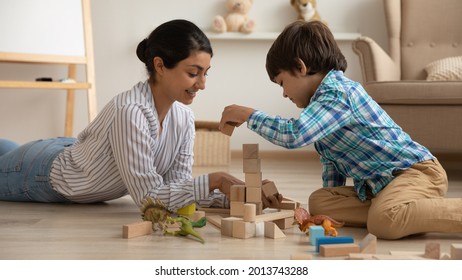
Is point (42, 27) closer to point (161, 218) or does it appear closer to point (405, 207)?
point (161, 218)

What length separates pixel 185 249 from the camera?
1409mm

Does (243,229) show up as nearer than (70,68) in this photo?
Yes

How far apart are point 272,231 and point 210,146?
1.93 m

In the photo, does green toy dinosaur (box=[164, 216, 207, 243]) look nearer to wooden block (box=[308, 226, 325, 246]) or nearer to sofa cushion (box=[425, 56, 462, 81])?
wooden block (box=[308, 226, 325, 246])

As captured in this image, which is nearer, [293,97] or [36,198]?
[293,97]

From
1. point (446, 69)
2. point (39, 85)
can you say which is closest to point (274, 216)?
point (446, 69)

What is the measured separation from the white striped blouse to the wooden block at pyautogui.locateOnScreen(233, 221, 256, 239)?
0.23m

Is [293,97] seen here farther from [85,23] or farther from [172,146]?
[85,23]

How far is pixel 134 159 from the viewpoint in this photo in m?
1.75

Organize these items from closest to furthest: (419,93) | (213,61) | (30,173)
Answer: (30,173) < (419,93) < (213,61)

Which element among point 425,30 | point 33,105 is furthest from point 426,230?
point 33,105

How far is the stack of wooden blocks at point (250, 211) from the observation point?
155cm

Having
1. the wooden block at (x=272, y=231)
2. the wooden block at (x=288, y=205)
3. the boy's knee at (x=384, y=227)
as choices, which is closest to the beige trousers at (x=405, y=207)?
the boy's knee at (x=384, y=227)

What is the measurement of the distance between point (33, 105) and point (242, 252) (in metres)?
2.86
